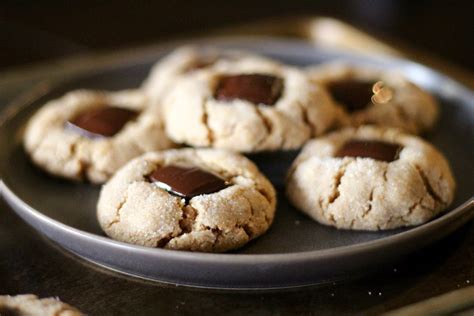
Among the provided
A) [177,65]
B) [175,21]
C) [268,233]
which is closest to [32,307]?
[268,233]

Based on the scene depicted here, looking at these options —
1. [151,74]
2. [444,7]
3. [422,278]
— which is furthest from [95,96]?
[444,7]

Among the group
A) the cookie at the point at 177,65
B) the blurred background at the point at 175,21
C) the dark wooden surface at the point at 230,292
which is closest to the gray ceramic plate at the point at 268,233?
the dark wooden surface at the point at 230,292

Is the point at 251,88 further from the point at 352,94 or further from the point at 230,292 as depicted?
the point at 230,292

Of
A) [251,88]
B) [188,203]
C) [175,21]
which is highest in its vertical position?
[251,88]

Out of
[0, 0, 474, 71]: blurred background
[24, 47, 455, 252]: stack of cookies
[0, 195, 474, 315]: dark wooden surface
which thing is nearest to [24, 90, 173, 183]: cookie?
[24, 47, 455, 252]: stack of cookies

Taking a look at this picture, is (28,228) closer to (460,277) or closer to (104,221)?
(104,221)

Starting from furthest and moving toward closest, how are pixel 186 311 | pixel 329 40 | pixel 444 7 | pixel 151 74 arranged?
pixel 444 7, pixel 329 40, pixel 151 74, pixel 186 311

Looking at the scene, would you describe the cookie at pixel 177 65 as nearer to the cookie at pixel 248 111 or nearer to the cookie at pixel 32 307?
the cookie at pixel 248 111
